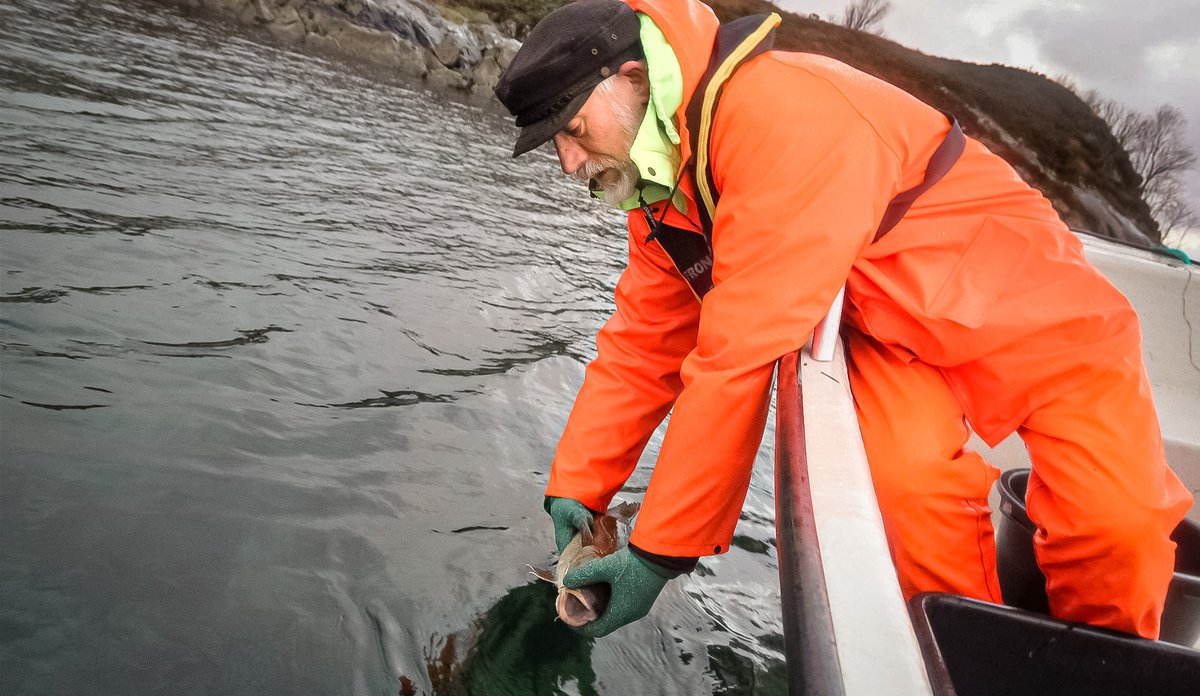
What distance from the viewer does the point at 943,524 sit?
192cm

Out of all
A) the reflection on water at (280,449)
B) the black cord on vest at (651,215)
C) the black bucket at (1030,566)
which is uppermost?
the black cord on vest at (651,215)

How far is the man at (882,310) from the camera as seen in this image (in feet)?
5.80

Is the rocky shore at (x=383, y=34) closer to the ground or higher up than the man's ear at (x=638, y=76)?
closer to the ground

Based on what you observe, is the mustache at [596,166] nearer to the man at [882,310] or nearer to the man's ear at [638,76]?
the man at [882,310]

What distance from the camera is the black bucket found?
2.15m

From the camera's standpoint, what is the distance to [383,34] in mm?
22422

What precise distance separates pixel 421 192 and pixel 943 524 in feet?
24.5

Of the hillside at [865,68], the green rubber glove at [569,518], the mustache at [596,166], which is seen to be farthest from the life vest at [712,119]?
the hillside at [865,68]

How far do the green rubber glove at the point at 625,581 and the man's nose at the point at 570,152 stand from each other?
1.13m

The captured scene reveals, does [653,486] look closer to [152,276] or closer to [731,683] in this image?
[731,683]

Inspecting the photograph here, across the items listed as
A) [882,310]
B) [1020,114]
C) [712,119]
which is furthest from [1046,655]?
[1020,114]

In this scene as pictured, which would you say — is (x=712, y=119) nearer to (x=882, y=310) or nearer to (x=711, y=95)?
(x=711, y=95)

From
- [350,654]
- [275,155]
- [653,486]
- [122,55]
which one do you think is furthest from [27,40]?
[653,486]

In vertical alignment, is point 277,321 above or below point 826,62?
below
